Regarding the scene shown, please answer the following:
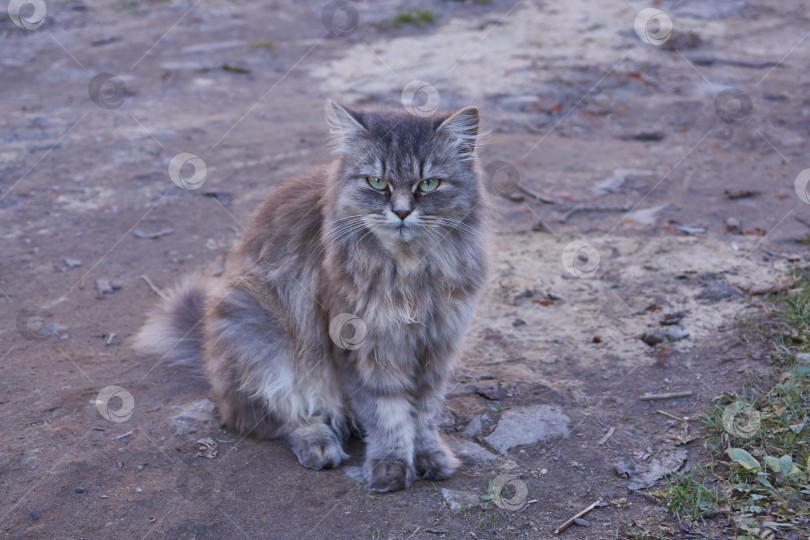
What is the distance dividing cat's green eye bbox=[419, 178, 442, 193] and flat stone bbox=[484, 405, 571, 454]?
1.47 metres

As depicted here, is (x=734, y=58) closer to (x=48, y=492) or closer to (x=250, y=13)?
(x=250, y=13)

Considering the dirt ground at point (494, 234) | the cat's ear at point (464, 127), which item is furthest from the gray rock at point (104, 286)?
the cat's ear at point (464, 127)

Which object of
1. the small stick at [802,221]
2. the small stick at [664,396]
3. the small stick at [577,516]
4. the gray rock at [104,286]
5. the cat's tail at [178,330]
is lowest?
the small stick at [802,221]

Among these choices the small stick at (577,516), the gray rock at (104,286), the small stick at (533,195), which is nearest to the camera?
the small stick at (577,516)

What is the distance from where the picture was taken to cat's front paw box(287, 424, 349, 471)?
393 centimetres

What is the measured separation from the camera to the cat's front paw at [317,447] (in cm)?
393

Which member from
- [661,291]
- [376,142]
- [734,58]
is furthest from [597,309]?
[734,58]

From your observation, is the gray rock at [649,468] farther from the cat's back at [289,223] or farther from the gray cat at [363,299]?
the cat's back at [289,223]

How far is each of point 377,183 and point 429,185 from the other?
0.83ft

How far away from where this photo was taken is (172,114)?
326 inches

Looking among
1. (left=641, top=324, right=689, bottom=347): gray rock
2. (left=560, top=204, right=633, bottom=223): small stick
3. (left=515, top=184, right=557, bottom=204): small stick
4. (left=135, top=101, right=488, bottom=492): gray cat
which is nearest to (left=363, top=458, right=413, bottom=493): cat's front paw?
(left=135, top=101, right=488, bottom=492): gray cat

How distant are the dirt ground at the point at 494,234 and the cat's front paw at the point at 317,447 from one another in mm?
73

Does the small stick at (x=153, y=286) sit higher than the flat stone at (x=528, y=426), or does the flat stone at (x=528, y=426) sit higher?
the small stick at (x=153, y=286)

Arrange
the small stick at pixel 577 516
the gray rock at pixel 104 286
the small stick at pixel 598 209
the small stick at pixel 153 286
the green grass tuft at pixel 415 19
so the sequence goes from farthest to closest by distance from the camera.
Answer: the green grass tuft at pixel 415 19 → the small stick at pixel 598 209 → the gray rock at pixel 104 286 → the small stick at pixel 153 286 → the small stick at pixel 577 516
